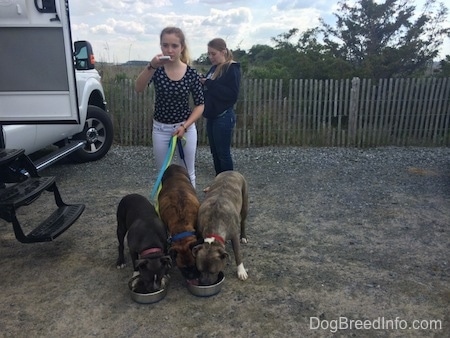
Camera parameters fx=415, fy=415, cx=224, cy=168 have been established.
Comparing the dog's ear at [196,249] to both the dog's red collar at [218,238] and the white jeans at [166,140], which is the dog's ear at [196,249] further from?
the white jeans at [166,140]

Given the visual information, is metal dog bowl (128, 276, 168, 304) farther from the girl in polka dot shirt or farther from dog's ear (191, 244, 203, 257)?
the girl in polka dot shirt

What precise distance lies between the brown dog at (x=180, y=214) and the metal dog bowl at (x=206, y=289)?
0.10 m

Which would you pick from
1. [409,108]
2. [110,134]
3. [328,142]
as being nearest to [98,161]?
[110,134]

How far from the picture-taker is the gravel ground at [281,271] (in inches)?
132

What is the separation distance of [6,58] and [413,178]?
6.38m

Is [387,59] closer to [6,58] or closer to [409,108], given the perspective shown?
[409,108]

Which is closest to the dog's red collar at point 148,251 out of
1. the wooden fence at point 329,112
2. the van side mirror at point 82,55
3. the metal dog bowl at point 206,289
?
the metal dog bowl at point 206,289

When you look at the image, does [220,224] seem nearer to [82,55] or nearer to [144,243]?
[144,243]

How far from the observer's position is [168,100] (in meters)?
4.37

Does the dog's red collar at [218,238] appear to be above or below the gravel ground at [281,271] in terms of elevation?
above

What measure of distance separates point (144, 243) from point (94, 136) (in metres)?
5.10

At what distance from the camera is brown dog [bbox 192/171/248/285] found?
11.5ft

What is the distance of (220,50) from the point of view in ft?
17.8

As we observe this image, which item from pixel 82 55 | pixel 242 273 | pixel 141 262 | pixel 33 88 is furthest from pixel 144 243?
pixel 82 55
